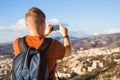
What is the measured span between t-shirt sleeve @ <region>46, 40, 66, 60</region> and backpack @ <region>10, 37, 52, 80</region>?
0.14m

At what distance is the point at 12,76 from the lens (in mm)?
4707

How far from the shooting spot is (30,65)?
4.61m

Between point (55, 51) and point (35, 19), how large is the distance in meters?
0.57

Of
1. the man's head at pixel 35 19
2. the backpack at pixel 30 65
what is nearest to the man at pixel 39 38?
the man's head at pixel 35 19

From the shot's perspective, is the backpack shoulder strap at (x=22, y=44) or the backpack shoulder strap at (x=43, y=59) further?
the backpack shoulder strap at (x=22, y=44)

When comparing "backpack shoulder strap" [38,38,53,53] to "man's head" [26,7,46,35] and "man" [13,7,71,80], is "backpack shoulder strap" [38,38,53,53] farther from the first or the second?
"man's head" [26,7,46,35]

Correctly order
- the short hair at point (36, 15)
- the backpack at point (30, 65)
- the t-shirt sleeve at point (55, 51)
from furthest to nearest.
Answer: the t-shirt sleeve at point (55, 51)
the short hair at point (36, 15)
the backpack at point (30, 65)

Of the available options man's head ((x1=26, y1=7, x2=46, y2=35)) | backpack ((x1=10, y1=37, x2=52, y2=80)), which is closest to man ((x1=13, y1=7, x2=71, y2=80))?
man's head ((x1=26, y1=7, x2=46, y2=35))

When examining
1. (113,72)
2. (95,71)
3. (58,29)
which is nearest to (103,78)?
(113,72)

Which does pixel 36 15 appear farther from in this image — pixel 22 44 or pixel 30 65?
pixel 30 65

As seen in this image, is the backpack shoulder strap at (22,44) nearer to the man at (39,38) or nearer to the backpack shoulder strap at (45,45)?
the man at (39,38)

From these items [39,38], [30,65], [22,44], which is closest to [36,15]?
[39,38]

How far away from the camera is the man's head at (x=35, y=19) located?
15.7 feet

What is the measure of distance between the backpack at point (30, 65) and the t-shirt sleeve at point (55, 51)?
0.14 meters
